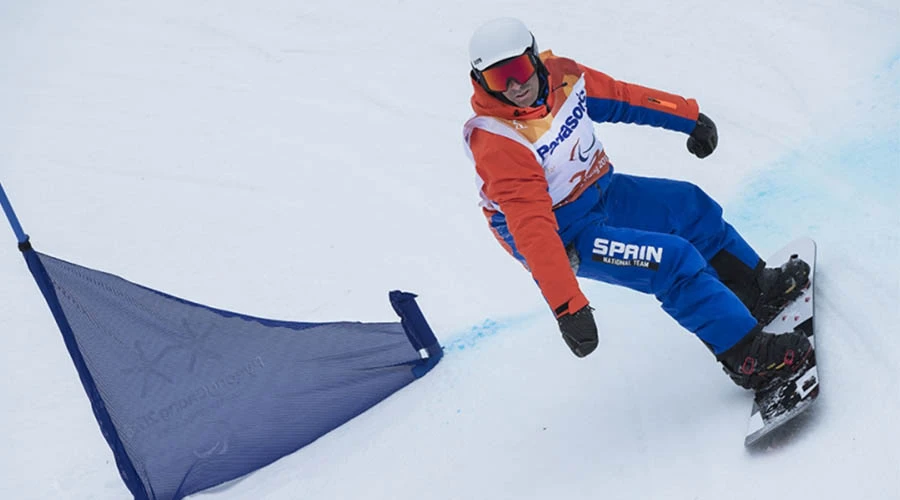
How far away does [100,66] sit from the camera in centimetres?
871

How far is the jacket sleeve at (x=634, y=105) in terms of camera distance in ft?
12.8

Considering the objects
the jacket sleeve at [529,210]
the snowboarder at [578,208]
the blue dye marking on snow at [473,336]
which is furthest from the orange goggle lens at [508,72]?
the blue dye marking on snow at [473,336]

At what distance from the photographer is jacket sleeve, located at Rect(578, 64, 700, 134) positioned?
12.8 ft

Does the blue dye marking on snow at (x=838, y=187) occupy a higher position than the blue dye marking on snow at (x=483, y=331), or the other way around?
the blue dye marking on snow at (x=838, y=187)

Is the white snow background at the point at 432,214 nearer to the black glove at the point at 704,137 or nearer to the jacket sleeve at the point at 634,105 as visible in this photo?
the black glove at the point at 704,137

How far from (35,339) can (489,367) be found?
9.49 ft

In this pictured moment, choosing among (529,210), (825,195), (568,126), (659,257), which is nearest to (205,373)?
(529,210)

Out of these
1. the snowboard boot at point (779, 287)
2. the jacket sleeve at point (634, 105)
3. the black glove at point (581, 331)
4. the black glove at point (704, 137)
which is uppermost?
the jacket sleeve at point (634, 105)

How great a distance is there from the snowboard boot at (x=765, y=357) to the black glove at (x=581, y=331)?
22.1 inches

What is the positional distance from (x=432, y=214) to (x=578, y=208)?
2.54 metres

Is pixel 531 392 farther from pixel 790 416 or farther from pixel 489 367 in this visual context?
pixel 790 416

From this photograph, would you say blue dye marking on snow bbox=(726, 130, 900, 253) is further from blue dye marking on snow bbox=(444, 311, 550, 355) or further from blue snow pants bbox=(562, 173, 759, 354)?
blue dye marking on snow bbox=(444, 311, 550, 355)

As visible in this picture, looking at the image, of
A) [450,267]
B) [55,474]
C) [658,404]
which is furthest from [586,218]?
[55,474]

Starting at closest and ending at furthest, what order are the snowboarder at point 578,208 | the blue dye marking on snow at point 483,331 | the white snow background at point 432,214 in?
the snowboarder at point 578,208, the white snow background at point 432,214, the blue dye marking on snow at point 483,331
